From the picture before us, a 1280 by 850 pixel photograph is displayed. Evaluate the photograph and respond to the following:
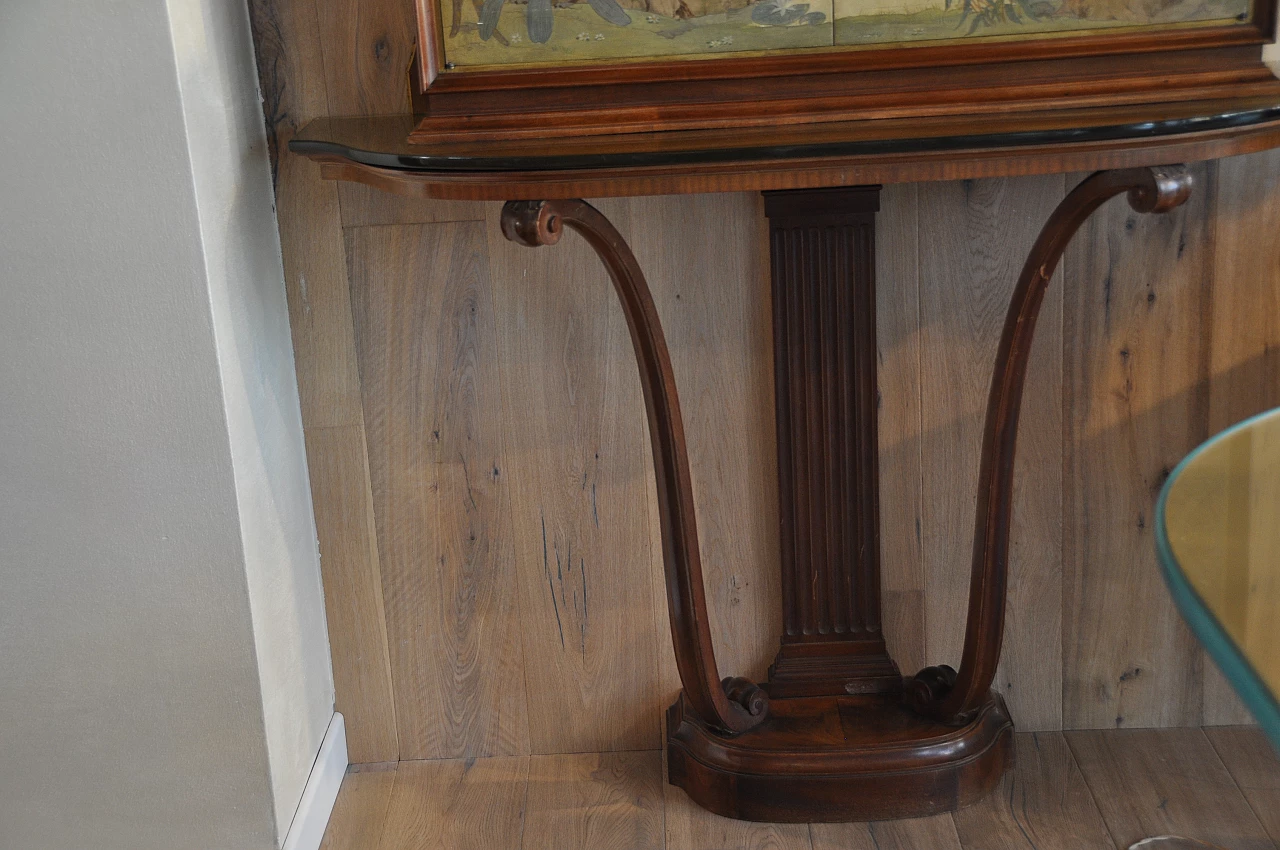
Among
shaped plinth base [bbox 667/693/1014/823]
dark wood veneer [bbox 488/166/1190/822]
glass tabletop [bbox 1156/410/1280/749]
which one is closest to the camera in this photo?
glass tabletop [bbox 1156/410/1280/749]

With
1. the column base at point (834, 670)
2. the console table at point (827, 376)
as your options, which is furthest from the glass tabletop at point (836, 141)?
the column base at point (834, 670)

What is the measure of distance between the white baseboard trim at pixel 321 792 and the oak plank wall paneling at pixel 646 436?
0.16 feet

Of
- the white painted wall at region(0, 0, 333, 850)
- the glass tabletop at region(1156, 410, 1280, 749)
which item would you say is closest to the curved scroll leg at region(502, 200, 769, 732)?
the white painted wall at region(0, 0, 333, 850)

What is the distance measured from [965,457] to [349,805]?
3.93 feet

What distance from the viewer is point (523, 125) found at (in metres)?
1.59

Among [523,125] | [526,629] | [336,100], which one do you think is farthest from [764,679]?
[336,100]

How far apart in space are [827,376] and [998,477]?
30 cm

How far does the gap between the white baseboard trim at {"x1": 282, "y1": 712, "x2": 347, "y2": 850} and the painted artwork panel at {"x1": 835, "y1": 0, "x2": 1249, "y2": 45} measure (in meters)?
1.40

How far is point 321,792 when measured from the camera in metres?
1.92

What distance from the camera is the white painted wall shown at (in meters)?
1.49

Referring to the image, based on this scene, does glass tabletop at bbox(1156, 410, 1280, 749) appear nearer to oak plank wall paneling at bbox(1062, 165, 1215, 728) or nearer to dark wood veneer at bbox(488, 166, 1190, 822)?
dark wood veneer at bbox(488, 166, 1190, 822)

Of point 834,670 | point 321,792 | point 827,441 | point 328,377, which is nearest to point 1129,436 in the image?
point 827,441

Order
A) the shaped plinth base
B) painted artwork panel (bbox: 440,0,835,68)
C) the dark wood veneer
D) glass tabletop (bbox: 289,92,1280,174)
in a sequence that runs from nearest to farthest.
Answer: glass tabletop (bbox: 289,92,1280,174), painted artwork panel (bbox: 440,0,835,68), the dark wood veneer, the shaped plinth base

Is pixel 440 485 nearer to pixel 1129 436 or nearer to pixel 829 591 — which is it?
pixel 829 591
